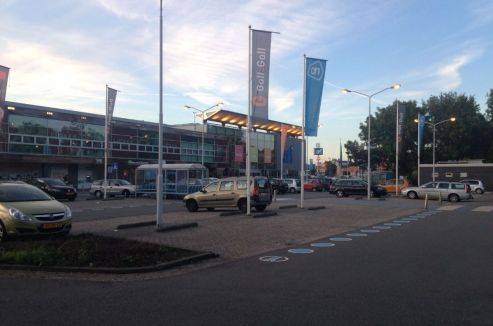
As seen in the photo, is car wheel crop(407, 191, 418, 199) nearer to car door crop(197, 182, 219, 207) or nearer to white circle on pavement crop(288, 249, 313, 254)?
car door crop(197, 182, 219, 207)

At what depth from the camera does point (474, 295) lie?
23.2ft

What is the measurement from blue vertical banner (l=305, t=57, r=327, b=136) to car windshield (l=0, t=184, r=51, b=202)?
581 inches

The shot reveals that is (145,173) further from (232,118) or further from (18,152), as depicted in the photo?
(232,118)

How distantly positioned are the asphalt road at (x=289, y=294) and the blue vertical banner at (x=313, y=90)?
14613mm

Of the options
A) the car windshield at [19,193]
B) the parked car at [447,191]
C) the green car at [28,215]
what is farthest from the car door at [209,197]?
the parked car at [447,191]

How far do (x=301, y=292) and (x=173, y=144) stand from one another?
2204 inches

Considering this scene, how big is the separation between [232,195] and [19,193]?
10.8 m

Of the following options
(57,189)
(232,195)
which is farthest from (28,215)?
(57,189)

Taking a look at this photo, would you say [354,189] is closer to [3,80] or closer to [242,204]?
[242,204]

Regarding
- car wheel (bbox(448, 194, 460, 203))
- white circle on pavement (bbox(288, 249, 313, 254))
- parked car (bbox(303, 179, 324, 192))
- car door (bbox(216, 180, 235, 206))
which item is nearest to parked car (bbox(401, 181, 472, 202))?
→ car wheel (bbox(448, 194, 460, 203))

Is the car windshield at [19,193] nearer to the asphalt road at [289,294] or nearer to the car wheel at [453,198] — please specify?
the asphalt road at [289,294]

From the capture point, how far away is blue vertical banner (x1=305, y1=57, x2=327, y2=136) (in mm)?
24859

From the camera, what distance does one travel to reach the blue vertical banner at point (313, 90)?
24.9 metres

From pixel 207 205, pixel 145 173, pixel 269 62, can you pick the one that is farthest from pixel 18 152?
pixel 269 62
